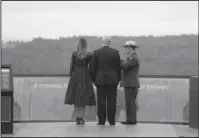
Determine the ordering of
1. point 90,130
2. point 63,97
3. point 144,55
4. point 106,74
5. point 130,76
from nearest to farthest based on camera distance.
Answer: point 90,130 < point 106,74 < point 130,76 < point 63,97 < point 144,55

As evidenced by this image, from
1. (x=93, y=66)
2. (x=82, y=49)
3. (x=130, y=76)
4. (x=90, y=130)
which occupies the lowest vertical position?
(x=90, y=130)

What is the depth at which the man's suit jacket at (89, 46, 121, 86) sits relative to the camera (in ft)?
32.0

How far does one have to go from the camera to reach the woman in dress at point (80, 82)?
987cm

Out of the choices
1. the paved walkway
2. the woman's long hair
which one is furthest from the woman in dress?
the paved walkway

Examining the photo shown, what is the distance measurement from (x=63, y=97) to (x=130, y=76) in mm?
1792

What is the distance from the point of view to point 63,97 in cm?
1127

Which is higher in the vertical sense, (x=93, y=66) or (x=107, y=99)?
(x=93, y=66)

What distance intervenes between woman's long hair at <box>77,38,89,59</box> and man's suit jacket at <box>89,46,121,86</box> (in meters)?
0.19

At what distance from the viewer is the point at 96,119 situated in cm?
1087

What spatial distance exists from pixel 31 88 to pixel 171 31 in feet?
124

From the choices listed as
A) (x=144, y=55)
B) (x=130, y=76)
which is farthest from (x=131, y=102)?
(x=144, y=55)

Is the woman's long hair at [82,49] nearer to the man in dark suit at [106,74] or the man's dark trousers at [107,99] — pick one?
the man in dark suit at [106,74]

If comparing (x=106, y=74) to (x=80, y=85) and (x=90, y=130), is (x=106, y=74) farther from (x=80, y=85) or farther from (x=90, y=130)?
(x=90, y=130)

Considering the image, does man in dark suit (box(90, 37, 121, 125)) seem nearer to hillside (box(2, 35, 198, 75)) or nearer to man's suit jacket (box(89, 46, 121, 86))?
man's suit jacket (box(89, 46, 121, 86))
